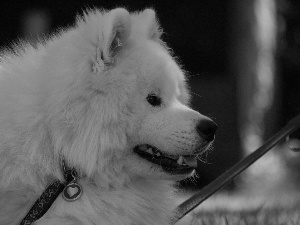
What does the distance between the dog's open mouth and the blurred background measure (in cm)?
412

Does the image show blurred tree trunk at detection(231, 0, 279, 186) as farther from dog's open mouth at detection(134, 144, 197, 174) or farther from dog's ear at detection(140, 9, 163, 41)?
dog's open mouth at detection(134, 144, 197, 174)

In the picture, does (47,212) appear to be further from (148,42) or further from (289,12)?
(289,12)

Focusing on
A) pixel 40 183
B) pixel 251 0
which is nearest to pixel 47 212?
pixel 40 183

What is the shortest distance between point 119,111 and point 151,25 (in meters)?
0.64

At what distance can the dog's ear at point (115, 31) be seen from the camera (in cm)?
261

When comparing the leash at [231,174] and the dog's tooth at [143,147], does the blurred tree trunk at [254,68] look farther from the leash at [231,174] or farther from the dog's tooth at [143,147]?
the dog's tooth at [143,147]

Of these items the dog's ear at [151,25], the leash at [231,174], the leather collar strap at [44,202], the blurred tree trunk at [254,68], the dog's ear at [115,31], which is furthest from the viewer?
the blurred tree trunk at [254,68]

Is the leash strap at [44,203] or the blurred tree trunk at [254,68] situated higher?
the leash strap at [44,203]

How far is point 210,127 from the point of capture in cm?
268

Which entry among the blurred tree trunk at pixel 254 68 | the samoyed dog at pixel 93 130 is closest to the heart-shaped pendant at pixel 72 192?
the samoyed dog at pixel 93 130

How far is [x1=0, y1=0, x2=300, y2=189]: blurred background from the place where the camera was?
279 inches

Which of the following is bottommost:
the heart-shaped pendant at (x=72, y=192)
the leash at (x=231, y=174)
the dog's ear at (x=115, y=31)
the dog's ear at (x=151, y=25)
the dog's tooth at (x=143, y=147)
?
the leash at (x=231, y=174)

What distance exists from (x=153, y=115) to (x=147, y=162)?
0.73ft

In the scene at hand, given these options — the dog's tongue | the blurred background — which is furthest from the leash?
the blurred background
